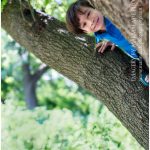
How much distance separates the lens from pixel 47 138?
537 centimetres

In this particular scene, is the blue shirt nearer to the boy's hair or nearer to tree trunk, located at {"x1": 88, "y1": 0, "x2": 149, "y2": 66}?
the boy's hair

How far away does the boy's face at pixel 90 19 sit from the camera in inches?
119

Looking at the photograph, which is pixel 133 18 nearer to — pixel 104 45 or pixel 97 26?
pixel 97 26

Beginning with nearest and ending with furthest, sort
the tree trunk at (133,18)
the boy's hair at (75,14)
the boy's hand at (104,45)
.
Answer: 1. the tree trunk at (133,18)
2. the boy's hair at (75,14)
3. the boy's hand at (104,45)

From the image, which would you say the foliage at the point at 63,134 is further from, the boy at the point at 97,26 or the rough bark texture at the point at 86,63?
the boy at the point at 97,26

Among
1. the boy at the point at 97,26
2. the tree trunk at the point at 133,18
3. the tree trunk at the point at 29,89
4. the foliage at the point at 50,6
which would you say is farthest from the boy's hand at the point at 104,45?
the tree trunk at the point at 29,89

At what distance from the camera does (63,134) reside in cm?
582

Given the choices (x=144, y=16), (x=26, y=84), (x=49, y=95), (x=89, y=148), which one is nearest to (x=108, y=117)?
(x=89, y=148)

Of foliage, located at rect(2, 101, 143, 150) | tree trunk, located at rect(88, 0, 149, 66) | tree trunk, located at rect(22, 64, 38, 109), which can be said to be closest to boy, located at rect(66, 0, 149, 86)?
tree trunk, located at rect(88, 0, 149, 66)

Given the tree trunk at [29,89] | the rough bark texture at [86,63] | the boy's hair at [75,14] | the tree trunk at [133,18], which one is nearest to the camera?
the tree trunk at [133,18]

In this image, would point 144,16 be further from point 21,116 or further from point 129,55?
point 21,116

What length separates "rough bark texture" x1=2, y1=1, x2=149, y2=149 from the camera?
9.70ft

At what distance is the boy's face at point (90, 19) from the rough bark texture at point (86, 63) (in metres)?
0.28

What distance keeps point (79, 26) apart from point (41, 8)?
1.13m
